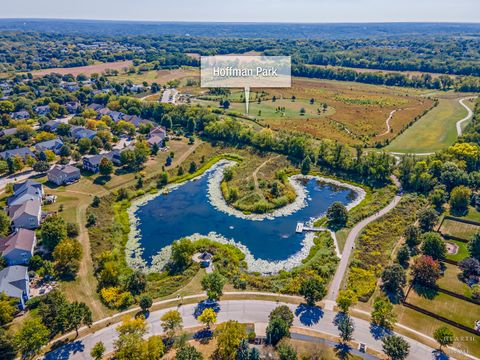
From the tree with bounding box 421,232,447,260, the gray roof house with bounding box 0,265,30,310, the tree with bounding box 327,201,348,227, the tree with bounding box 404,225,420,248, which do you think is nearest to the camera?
the gray roof house with bounding box 0,265,30,310

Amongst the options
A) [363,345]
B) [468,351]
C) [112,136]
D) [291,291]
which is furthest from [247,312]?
[112,136]

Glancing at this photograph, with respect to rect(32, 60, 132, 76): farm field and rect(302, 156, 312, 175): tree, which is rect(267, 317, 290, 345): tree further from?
rect(32, 60, 132, 76): farm field

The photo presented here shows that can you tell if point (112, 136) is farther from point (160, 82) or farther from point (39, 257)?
point (160, 82)

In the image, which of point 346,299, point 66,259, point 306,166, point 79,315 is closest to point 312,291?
point 346,299

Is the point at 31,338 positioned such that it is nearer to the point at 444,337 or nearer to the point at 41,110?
the point at 444,337

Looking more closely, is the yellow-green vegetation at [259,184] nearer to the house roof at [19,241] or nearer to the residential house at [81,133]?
the house roof at [19,241]

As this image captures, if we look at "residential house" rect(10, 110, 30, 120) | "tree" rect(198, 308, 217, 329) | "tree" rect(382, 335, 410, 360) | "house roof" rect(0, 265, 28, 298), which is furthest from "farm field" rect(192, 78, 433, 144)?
"house roof" rect(0, 265, 28, 298)
